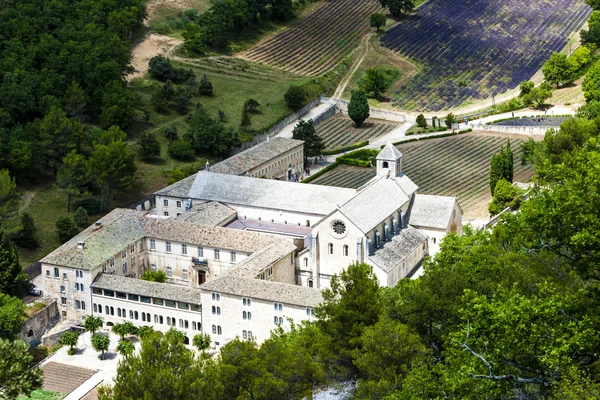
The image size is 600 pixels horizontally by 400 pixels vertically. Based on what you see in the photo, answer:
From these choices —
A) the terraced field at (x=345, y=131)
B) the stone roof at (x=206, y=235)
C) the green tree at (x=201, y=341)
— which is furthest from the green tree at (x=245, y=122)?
the green tree at (x=201, y=341)

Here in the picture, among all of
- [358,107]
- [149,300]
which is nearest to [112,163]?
[149,300]

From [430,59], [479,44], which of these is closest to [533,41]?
[479,44]

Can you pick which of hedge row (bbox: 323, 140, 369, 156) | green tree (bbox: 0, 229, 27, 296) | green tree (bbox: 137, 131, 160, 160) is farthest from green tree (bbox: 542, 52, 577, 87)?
green tree (bbox: 0, 229, 27, 296)

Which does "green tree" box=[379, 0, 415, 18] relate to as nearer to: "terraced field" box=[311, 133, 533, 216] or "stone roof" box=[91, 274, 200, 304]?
"terraced field" box=[311, 133, 533, 216]

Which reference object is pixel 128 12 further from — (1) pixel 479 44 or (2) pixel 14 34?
(1) pixel 479 44

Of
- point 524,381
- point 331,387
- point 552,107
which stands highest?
point 524,381

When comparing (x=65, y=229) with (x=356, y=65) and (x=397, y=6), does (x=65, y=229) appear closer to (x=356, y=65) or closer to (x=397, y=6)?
(x=356, y=65)

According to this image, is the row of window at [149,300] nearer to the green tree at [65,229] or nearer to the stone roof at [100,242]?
the stone roof at [100,242]
